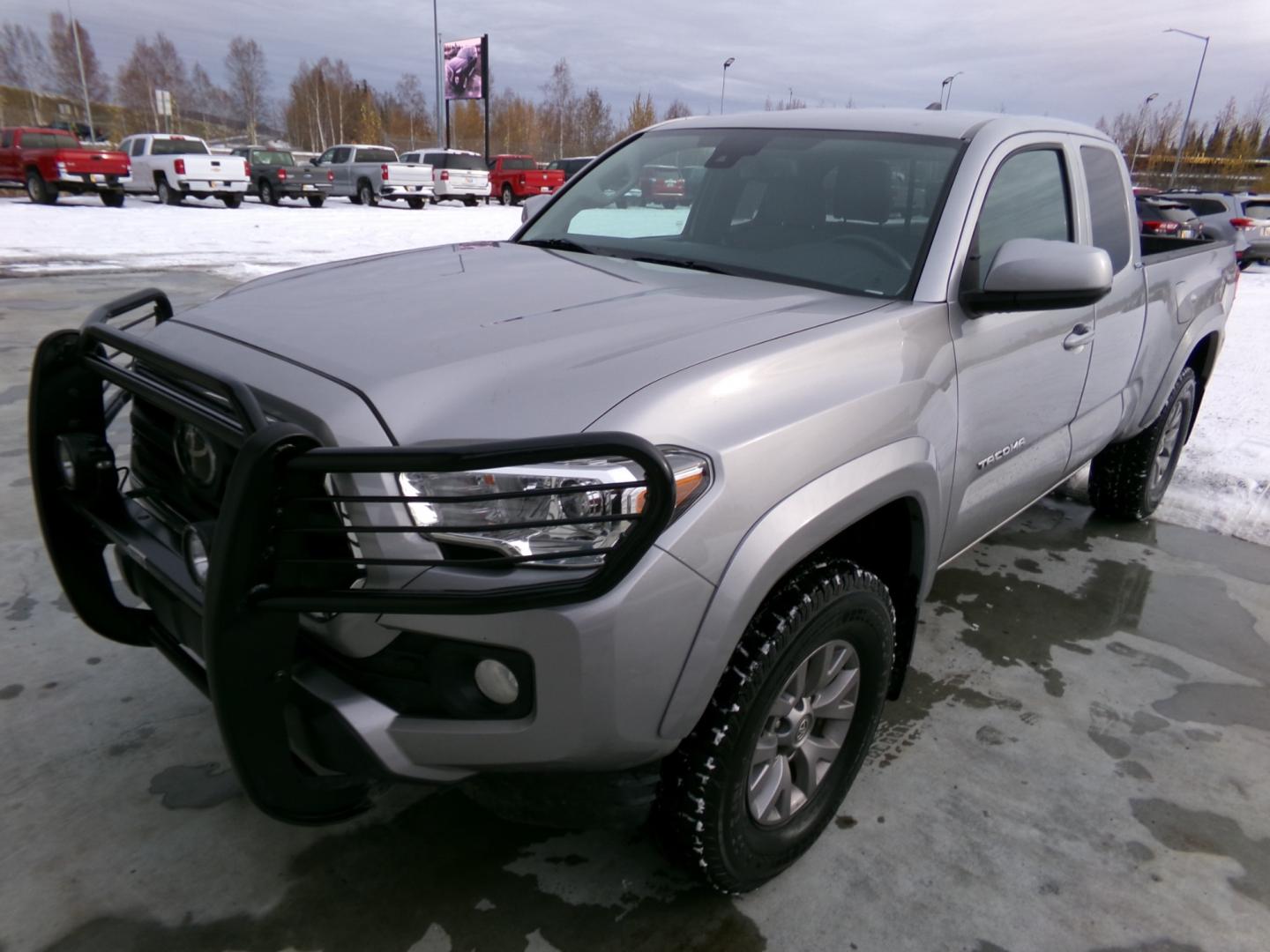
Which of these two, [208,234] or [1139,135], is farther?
[1139,135]

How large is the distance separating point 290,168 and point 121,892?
2442 cm

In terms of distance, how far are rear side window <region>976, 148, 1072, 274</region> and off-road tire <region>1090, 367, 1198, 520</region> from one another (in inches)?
60.2

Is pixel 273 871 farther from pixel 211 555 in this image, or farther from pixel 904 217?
pixel 904 217

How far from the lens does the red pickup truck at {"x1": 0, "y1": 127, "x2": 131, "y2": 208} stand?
1878cm

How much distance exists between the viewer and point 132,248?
13.2 metres

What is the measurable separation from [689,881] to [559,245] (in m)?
2.04

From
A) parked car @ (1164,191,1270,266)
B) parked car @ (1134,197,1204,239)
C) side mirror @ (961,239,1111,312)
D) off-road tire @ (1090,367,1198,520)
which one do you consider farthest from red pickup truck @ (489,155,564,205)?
side mirror @ (961,239,1111,312)

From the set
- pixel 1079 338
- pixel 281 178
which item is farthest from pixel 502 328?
pixel 281 178

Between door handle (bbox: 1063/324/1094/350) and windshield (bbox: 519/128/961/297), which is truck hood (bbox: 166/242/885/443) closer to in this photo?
windshield (bbox: 519/128/961/297)

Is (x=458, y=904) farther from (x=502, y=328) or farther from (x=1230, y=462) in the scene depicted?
(x=1230, y=462)

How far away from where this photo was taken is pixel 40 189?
19.8 metres

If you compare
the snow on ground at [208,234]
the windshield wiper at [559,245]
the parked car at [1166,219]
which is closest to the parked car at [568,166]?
the snow on ground at [208,234]

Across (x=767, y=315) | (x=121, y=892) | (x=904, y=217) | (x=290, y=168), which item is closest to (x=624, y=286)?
(x=767, y=315)

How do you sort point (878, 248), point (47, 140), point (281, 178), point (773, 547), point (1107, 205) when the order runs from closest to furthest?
point (773, 547)
point (878, 248)
point (1107, 205)
point (47, 140)
point (281, 178)
